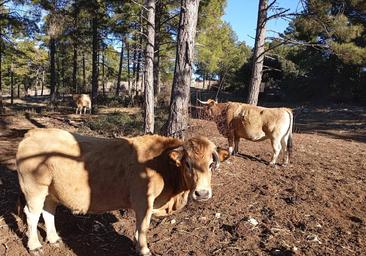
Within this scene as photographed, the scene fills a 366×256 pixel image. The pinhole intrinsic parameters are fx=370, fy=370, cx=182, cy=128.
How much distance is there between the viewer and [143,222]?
4789 millimetres

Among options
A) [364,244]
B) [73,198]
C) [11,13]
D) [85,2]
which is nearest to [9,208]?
[73,198]

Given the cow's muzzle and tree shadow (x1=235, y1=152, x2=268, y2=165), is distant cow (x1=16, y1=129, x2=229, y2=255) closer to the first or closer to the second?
the cow's muzzle

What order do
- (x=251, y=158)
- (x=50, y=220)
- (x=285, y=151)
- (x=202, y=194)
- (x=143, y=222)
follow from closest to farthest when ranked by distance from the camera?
(x=202, y=194) < (x=143, y=222) < (x=50, y=220) < (x=285, y=151) < (x=251, y=158)

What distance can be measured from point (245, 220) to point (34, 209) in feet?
10.2

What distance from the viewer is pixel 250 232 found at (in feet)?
17.9

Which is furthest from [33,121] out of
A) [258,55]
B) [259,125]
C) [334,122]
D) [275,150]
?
[334,122]

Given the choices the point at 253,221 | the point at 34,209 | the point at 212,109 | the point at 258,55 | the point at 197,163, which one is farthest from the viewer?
the point at 258,55

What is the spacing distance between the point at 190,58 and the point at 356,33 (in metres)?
9.12

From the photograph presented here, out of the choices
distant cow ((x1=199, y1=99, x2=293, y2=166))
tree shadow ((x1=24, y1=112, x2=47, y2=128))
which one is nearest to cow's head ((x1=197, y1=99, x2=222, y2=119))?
distant cow ((x1=199, y1=99, x2=293, y2=166))

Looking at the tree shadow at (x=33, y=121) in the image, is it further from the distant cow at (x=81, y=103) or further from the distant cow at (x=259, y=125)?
the distant cow at (x=259, y=125)

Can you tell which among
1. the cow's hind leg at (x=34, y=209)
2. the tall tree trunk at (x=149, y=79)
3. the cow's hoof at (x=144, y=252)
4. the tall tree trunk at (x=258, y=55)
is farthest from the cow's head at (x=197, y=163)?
the tall tree trunk at (x=258, y=55)

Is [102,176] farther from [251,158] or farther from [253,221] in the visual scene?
[251,158]

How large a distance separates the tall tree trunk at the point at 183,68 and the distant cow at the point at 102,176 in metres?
2.47

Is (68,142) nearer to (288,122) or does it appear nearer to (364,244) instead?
(364,244)
